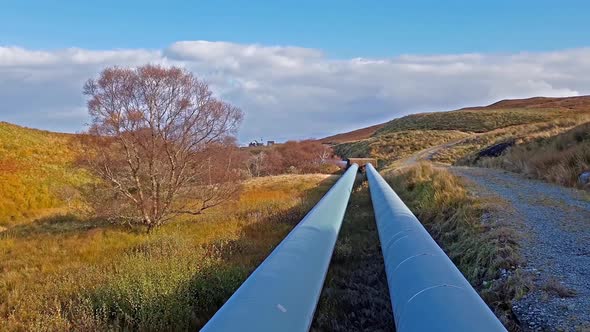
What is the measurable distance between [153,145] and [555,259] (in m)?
7.91

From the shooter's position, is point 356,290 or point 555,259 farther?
point 356,290

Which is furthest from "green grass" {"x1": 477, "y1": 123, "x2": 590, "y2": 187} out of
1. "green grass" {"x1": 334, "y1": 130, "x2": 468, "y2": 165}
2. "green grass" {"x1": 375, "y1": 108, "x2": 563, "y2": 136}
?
"green grass" {"x1": 375, "y1": 108, "x2": 563, "y2": 136}

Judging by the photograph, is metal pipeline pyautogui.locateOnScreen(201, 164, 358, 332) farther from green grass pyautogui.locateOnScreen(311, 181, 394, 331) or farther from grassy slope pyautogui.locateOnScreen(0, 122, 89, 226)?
grassy slope pyautogui.locateOnScreen(0, 122, 89, 226)

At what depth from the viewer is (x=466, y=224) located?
6.21 metres

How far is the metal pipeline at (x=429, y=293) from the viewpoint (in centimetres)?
214

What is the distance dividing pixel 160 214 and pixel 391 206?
6065mm

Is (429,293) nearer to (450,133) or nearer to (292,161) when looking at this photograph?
(292,161)

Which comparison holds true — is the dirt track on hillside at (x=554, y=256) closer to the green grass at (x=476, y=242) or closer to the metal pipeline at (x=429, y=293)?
the green grass at (x=476, y=242)

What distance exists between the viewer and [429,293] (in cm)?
253

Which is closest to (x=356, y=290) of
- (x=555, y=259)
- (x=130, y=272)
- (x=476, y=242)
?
(x=476, y=242)

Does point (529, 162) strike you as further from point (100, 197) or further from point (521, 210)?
point (100, 197)

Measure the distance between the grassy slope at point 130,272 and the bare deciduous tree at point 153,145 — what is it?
73 centimetres

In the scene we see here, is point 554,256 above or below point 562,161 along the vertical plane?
below

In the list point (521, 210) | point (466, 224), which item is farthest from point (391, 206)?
point (521, 210)
